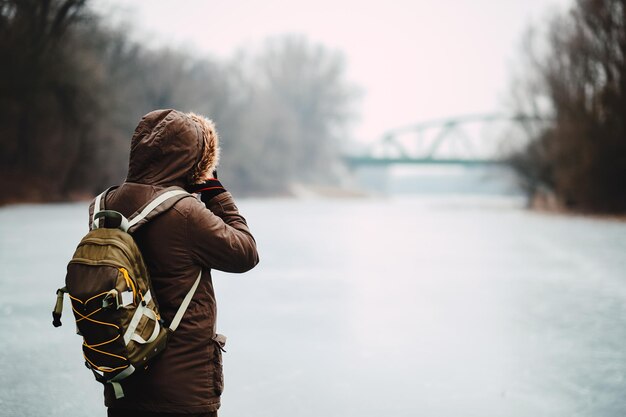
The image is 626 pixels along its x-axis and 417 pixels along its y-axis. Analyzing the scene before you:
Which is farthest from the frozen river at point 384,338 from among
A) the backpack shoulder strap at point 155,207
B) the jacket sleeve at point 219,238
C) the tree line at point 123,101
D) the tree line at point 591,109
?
the tree line at point 591,109

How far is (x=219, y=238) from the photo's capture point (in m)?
1.81

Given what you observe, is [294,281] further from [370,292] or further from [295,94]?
[295,94]

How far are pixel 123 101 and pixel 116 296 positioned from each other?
29.2m

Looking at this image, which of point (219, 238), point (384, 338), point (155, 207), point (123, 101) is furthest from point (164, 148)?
point (123, 101)

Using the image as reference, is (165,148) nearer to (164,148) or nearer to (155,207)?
(164,148)

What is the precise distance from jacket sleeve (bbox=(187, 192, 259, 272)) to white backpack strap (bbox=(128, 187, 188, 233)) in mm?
59

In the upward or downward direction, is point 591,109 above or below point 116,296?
above

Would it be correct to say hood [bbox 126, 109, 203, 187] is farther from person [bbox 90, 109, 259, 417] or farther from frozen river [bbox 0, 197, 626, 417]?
frozen river [bbox 0, 197, 626, 417]

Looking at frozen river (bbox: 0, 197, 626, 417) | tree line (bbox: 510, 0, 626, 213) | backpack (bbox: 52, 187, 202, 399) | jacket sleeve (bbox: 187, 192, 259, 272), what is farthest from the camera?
tree line (bbox: 510, 0, 626, 213)

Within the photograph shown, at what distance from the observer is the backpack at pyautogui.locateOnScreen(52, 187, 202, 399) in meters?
1.66

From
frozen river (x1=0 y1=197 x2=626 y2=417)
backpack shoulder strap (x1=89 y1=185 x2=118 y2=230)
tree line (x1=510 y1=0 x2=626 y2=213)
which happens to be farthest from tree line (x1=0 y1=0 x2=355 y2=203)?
backpack shoulder strap (x1=89 y1=185 x2=118 y2=230)

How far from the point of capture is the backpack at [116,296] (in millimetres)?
1663

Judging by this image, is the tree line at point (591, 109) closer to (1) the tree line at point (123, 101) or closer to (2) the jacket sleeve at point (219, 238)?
(1) the tree line at point (123, 101)

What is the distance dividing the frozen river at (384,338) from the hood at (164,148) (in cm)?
155
